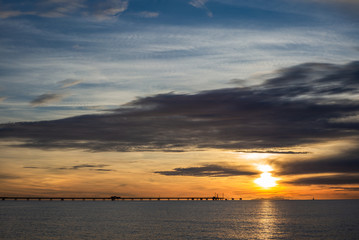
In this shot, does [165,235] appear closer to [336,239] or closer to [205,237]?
[205,237]

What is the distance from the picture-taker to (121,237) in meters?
91.9

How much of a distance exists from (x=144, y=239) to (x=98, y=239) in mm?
9921

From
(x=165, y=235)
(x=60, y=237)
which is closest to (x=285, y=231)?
(x=165, y=235)

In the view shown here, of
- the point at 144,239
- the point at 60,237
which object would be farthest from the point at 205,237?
the point at 60,237

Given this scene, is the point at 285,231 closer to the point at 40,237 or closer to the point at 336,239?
the point at 336,239

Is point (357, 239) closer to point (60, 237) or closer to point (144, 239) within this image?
point (144, 239)

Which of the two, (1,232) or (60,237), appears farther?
(1,232)

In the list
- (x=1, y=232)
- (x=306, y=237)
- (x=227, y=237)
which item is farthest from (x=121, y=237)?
(x=306, y=237)

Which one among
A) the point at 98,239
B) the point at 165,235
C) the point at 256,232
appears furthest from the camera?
the point at 256,232

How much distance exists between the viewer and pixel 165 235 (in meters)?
95.8

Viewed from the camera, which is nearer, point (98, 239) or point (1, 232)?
point (98, 239)

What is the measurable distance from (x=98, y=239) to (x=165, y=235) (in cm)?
1563

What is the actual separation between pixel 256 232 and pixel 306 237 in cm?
1468

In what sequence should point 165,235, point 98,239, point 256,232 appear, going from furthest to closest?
point 256,232
point 165,235
point 98,239
